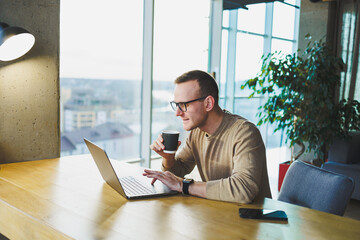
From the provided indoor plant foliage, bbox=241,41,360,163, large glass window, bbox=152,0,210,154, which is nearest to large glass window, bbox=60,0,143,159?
large glass window, bbox=152,0,210,154

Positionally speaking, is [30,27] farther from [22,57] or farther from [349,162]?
[349,162]

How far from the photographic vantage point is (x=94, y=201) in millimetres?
1471

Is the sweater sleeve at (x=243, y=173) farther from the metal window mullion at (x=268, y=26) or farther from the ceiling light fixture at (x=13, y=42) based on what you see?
the metal window mullion at (x=268, y=26)

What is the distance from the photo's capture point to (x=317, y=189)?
5.34ft

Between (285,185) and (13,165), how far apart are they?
1.58 m

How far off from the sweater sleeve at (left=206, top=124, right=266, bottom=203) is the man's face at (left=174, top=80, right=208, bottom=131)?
9.0 inches

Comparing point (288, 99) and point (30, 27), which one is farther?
point (288, 99)

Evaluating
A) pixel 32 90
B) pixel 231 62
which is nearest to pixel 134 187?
pixel 32 90

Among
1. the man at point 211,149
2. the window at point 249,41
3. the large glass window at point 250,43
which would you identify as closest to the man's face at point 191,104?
the man at point 211,149

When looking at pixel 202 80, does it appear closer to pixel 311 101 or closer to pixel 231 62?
pixel 311 101

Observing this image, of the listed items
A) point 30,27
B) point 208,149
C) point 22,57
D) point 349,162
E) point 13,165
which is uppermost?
point 30,27

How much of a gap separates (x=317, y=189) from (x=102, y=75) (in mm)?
3970

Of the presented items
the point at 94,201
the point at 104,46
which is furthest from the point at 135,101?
the point at 94,201

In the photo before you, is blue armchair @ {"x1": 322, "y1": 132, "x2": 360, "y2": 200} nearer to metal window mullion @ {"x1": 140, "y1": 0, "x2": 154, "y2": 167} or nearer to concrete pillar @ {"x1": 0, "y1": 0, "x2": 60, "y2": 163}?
metal window mullion @ {"x1": 140, "y1": 0, "x2": 154, "y2": 167}
